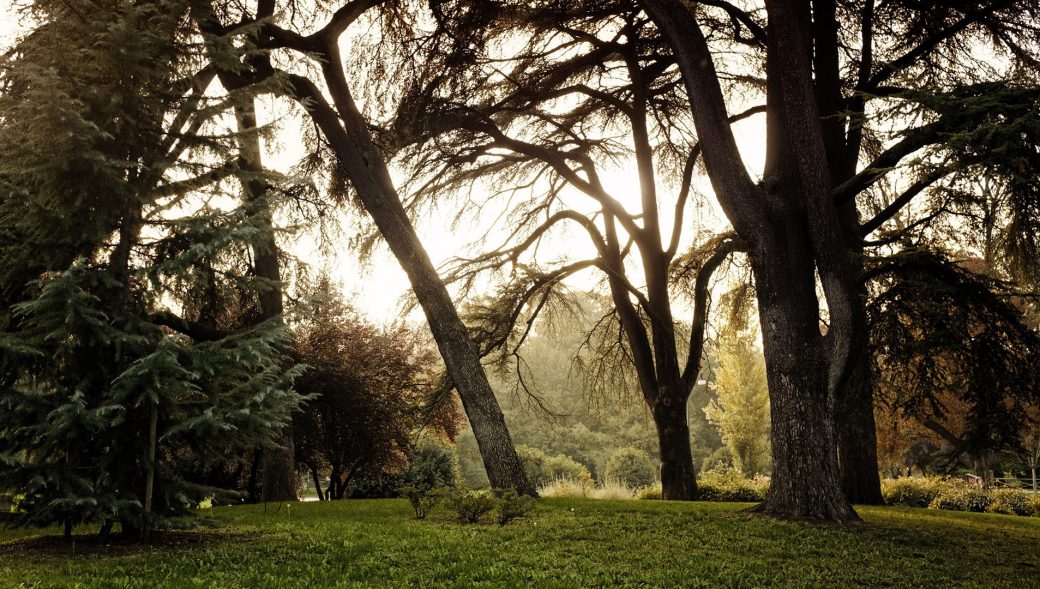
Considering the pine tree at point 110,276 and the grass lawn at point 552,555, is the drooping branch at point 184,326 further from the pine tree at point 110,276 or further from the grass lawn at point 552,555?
the grass lawn at point 552,555

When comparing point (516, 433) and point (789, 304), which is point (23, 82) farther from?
point (516, 433)

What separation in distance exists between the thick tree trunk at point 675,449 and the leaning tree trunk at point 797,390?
16.9ft

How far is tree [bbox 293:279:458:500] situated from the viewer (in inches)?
570

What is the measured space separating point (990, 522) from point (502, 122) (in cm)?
1106

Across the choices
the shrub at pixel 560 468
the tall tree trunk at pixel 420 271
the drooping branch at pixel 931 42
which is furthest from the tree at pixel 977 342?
the shrub at pixel 560 468

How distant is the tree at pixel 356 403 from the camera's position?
14.5 meters

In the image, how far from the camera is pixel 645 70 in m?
13.9

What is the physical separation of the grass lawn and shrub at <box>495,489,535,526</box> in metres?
0.15

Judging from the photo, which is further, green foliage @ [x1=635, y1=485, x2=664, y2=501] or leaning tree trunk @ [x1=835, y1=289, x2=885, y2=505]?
green foliage @ [x1=635, y1=485, x2=664, y2=501]

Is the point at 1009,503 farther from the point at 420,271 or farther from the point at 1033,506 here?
the point at 420,271

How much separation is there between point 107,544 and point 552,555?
4587 millimetres

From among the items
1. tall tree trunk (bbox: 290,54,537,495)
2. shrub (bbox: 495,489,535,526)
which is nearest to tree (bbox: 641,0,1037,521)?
shrub (bbox: 495,489,535,526)

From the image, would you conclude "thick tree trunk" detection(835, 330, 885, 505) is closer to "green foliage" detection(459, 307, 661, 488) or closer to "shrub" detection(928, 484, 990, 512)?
"shrub" detection(928, 484, 990, 512)

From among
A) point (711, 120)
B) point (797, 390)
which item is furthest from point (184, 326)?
point (797, 390)
